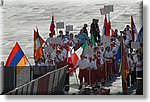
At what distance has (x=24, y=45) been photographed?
711 centimetres

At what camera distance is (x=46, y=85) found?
7156 mm

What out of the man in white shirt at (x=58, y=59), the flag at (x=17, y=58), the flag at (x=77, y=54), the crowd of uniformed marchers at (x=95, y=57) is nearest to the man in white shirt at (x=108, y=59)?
the crowd of uniformed marchers at (x=95, y=57)

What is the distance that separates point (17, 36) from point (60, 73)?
62 centimetres

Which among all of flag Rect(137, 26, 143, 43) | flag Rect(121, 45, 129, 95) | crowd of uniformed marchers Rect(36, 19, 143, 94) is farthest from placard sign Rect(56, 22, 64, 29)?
flag Rect(137, 26, 143, 43)

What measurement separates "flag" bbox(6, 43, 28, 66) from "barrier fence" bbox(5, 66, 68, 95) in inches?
9.8

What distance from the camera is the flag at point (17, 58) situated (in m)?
7.10

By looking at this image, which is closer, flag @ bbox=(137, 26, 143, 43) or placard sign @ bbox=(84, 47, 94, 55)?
flag @ bbox=(137, 26, 143, 43)

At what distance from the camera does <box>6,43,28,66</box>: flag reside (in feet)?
23.3

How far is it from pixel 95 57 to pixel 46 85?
2.05 ft

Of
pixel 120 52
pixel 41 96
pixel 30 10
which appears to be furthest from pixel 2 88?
pixel 120 52

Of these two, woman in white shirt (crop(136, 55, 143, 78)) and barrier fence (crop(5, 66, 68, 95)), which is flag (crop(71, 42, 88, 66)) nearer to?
barrier fence (crop(5, 66, 68, 95))

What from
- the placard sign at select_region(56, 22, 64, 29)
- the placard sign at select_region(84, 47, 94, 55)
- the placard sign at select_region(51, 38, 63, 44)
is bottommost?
the placard sign at select_region(84, 47, 94, 55)

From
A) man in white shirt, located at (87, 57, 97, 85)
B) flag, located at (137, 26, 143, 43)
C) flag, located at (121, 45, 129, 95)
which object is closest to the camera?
flag, located at (137, 26, 143, 43)

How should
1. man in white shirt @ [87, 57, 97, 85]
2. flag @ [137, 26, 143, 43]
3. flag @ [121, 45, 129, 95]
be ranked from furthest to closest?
man in white shirt @ [87, 57, 97, 85]
flag @ [121, 45, 129, 95]
flag @ [137, 26, 143, 43]
